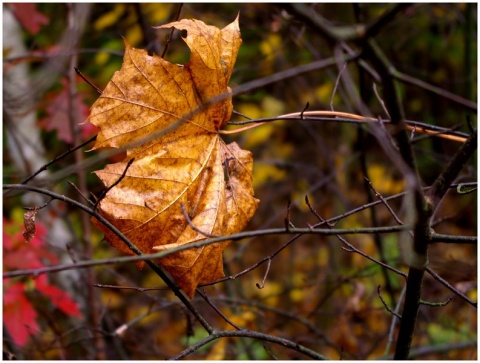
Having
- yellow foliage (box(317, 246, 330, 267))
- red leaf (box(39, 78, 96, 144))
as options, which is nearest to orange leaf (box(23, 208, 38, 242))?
red leaf (box(39, 78, 96, 144))

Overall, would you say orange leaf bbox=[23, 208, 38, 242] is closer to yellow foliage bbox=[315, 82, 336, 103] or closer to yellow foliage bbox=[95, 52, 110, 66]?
yellow foliage bbox=[95, 52, 110, 66]

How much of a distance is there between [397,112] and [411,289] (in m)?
0.35

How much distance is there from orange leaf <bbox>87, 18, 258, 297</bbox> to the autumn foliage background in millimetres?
211

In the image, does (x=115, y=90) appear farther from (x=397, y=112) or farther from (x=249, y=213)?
(x=397, y=112)

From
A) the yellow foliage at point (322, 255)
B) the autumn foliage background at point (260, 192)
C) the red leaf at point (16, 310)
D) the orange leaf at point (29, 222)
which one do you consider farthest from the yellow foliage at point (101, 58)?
the orange leaf at point (29, 222)

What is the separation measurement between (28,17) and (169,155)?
1434mm

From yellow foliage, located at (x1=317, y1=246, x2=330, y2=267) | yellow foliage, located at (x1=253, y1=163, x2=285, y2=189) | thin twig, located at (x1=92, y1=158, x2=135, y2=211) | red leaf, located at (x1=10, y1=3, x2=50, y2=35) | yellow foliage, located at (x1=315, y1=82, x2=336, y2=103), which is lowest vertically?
yellow foliage, located at (x1=317, y1=246, x2=330, y2=267)

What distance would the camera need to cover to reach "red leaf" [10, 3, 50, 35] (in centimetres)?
215

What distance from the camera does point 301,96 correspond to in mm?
4117

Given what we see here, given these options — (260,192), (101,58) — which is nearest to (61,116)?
(101,58)

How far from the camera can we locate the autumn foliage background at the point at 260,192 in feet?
6.31

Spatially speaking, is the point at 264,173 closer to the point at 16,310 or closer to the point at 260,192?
the point at 260,192

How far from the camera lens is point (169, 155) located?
104cm

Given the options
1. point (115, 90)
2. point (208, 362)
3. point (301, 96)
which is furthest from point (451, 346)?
point (301, 96)
